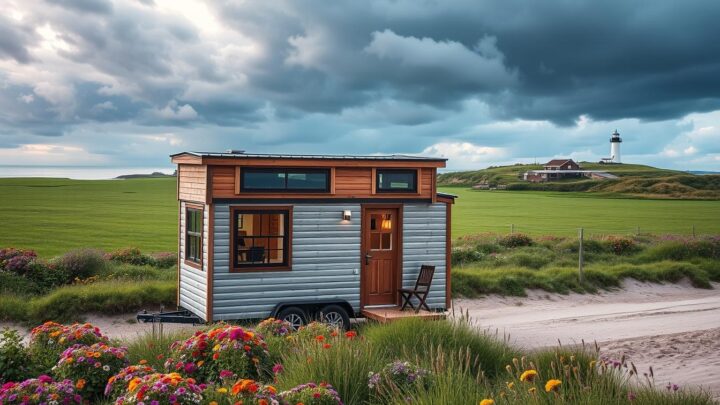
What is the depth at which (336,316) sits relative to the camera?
47.0 feet

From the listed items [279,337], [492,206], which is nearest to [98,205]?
[492,206]

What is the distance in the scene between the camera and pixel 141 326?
1566 cm

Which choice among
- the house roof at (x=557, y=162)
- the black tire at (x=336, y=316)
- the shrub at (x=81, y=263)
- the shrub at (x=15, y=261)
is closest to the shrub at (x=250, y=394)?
the black tire at (x=336, y=316)

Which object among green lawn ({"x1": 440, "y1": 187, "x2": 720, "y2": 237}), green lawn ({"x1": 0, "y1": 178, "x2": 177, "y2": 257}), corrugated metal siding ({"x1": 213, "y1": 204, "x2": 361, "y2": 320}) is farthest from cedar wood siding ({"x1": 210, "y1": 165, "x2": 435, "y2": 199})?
green lawn ({"x1": 440, "y1": 187, "x2": 720, "y2": 237})

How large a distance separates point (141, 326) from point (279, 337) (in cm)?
663

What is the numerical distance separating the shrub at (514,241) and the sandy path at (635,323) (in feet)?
21.7

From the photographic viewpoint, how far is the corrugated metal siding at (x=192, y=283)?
13.7m

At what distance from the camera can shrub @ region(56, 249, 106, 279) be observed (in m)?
19.4

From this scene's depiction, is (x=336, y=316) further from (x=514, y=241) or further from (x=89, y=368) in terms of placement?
(x=514, y=241)

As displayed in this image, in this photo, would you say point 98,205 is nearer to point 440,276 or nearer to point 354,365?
point 440,276

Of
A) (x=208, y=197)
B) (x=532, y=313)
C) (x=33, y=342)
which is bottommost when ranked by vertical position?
(x=532, y=313)

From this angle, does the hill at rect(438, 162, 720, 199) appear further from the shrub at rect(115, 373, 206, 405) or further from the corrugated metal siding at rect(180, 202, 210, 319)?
the shrub at rect(115, 373, 206, 405)

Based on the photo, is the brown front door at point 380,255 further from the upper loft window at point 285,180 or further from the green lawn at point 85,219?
the green lawn at point 85,219

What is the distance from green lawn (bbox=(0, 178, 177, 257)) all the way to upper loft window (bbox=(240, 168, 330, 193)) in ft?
62.0
